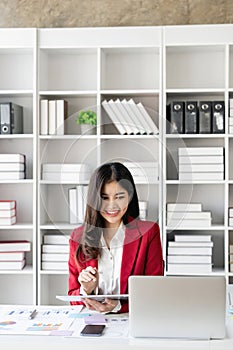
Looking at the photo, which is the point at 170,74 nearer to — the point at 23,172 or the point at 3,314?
the point at 23,172

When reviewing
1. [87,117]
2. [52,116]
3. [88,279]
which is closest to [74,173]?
[88,279]

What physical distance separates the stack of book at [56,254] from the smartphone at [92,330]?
1.92 m

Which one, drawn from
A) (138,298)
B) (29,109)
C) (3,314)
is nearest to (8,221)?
(29,109)

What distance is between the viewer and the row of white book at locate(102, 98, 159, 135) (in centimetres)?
267

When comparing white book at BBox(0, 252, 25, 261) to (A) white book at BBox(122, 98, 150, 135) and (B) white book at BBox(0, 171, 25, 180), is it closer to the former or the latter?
(B) white book at BBox(0, 171, 25, 180)

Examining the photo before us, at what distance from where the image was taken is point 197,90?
3.98 metres

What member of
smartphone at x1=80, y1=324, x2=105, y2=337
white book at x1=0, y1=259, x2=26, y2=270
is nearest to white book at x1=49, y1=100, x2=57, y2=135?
white book at x1=0, y1=259, x2=26, y2=270

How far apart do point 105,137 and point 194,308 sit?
6.85ft

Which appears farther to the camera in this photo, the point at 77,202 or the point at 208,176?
the point at 208,176

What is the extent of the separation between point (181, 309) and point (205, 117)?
2144mm

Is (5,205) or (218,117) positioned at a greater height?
(218,117)

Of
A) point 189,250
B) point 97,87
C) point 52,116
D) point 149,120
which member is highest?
point 97,87

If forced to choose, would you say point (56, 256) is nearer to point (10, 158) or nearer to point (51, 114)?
point (10, 158)

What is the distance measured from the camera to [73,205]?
2.33 meters
